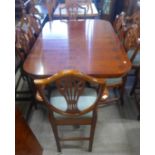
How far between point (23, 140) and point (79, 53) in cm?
83

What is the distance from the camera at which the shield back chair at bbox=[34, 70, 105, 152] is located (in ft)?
3.25

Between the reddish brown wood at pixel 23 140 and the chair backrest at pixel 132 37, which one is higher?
the chair backrest at pixel 132 37

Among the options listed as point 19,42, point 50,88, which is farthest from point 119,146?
point 19,42

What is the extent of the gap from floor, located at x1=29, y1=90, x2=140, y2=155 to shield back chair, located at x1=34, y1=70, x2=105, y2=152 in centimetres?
11

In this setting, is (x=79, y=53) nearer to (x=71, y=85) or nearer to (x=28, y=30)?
(x=71, y=85)

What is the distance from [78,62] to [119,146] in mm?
874

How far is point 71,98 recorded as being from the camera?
1.16m

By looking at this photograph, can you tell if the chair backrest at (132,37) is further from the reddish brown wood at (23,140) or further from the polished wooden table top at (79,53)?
the reddish brown wood at (23,140)

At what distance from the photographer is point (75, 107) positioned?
→ 1.22 meters

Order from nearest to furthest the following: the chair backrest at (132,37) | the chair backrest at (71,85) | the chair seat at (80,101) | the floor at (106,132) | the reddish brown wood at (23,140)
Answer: the chair backrest at (71,85) < the reddish brown wood at (23,140) < the chair seat at (80,101) < the floor at (106,132) < the chair backrest at (132,37)

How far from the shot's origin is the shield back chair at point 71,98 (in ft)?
3.25

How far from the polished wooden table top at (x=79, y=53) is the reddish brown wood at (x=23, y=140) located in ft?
1.14

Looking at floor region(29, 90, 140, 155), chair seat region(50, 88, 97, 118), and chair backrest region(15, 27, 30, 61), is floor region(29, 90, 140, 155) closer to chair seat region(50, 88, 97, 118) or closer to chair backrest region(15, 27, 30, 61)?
chair seat region(50, 88, 97, 118)

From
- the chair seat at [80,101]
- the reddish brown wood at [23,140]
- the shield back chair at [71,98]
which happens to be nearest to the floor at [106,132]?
the shield back chair at [71,98]
